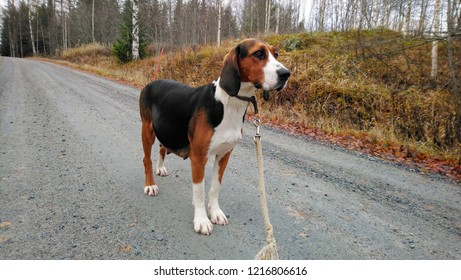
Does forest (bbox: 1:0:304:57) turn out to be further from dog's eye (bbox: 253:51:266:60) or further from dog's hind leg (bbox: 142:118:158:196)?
dog's eye (bbox: 253:51:266:60)

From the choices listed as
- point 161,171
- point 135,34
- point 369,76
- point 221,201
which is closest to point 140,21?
point 135,34

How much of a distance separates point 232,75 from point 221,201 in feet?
5.22

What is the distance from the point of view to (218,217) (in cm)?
290

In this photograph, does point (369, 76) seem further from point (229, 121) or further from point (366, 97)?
point (229, 121)

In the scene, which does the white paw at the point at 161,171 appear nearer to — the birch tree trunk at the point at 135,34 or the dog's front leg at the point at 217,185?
the dog's front leg at the point at 217,185

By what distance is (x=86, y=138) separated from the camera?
537 centimetres

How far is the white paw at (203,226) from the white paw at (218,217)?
0.47ft

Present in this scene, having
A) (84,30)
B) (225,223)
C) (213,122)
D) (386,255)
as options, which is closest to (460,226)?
(386,255)

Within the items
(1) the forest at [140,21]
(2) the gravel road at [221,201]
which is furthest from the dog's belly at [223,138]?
(1) the forest at [140,21]

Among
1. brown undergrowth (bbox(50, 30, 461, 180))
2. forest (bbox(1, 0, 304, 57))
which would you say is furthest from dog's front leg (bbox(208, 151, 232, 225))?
forest (bbox(1, 0, 304, 57))

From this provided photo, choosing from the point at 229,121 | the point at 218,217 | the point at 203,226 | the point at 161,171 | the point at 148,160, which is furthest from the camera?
the point at 161,171

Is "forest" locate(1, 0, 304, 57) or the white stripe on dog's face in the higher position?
"forest" locate(1, 0, 304, 57)

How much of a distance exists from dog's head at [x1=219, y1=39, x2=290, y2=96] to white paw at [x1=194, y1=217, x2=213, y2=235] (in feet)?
4.09

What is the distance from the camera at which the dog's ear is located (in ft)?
7.96
